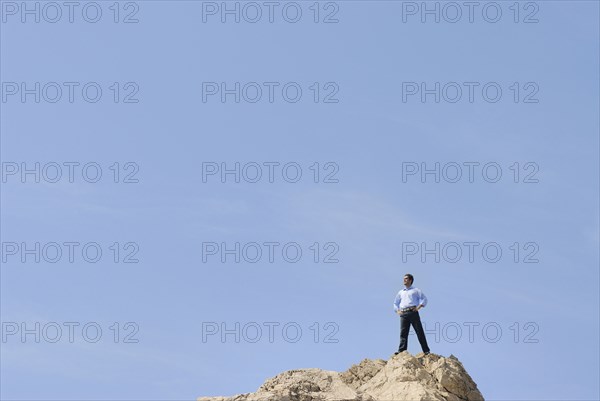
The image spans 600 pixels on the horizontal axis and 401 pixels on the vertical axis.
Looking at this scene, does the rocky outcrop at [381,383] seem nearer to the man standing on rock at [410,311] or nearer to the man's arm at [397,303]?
the man standing on rock at [410,311]

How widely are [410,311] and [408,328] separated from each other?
62cm

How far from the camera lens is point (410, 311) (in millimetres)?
32812

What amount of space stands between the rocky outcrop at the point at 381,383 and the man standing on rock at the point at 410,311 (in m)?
0.77

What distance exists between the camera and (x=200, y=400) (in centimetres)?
2922

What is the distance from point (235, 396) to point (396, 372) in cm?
552

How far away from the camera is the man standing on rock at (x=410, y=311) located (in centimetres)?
3269

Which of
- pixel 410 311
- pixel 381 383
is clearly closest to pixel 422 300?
pixel 410 311

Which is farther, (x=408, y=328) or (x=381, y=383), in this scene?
(x=408, y=328)

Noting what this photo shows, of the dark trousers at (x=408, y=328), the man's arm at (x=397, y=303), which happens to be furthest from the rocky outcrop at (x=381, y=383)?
the man's arm at (x=397, y=303)

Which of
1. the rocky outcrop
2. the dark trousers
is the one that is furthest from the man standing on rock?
the rocky outcrop

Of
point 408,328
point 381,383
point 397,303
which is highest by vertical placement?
point 397,303

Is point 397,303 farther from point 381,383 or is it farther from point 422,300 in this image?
point 381,383

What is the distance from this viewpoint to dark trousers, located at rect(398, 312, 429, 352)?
3266 centimetres

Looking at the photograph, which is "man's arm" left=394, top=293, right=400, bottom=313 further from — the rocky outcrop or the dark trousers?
the rocky outcrop
